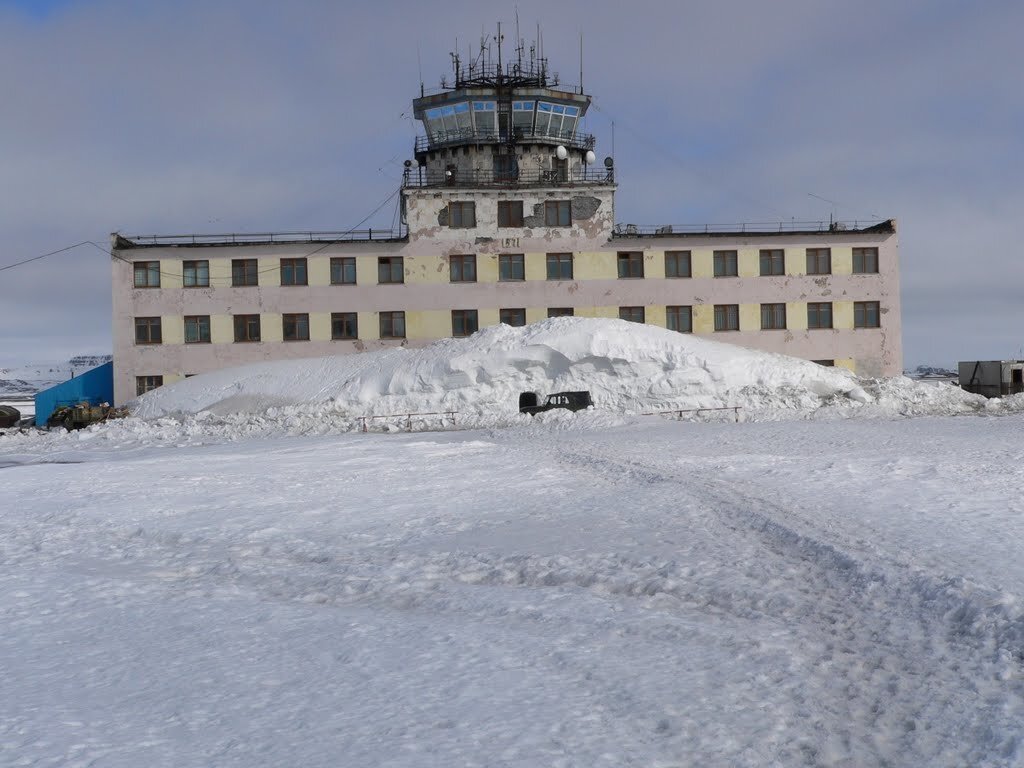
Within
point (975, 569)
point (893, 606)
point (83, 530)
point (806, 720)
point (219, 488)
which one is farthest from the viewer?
point (219, 488)

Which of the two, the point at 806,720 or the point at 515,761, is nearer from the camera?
the point at 515,761

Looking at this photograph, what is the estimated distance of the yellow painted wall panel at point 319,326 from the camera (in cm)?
4300

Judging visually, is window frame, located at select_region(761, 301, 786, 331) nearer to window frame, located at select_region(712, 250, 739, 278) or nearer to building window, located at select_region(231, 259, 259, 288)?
window frame, located at select_region(712, 250, 739, 278)

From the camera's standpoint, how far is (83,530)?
11969 mm

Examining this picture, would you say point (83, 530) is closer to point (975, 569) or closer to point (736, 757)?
point (736, 757)

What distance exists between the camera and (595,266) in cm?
4378

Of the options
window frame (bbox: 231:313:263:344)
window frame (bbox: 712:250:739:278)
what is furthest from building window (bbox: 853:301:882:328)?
window frame (bbox: 231:313:263:344)

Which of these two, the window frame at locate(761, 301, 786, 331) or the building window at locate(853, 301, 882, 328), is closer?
the window frame at locate(761, 301, 786, 331)

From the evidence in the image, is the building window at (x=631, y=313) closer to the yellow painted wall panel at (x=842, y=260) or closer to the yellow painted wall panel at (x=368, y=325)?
the yellow painted wall panel at (x=842, y=260)

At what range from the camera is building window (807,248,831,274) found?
4466 cm

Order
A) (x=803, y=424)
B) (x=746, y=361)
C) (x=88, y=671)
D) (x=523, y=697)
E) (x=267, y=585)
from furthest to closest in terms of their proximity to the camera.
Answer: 1. (x=746, y=361)
2. (x=803, y=424)
3. (x=267, y=585)
4. (x=88, y=671)
5. (x=523, y=697)

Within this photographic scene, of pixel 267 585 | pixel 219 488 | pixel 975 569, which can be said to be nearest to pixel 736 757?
pixel 975 569

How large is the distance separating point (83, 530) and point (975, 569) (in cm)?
1122

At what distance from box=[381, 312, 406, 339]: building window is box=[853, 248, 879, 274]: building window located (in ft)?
79.1
